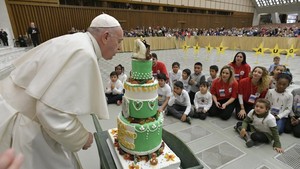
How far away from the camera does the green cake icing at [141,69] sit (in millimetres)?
1671

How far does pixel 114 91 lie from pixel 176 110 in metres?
1.77

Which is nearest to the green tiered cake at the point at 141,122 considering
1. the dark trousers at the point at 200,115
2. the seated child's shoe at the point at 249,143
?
the seated child's shoe at the point at 249,143

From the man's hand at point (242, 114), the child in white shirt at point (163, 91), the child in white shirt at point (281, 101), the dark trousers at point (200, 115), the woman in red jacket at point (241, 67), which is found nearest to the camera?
the child in white shirt at point (281, 101)

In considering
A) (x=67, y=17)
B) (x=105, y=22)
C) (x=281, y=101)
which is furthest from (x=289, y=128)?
(x=67, y=17)

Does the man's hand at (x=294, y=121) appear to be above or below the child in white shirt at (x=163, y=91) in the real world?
below

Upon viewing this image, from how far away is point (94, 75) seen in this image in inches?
51.0

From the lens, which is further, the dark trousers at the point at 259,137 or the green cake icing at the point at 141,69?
the dark trousers at the point at 259,137

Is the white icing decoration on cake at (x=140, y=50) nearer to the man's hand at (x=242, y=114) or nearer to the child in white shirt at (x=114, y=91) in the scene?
the man's hand at (x=242, y=114)

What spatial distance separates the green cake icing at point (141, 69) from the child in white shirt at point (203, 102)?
7.99 ft

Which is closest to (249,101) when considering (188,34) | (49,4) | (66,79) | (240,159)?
(240,159)

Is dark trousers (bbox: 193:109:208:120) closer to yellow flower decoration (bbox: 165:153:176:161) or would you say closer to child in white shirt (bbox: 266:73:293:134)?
child in white shirt (bbox: 266:73:293:134)

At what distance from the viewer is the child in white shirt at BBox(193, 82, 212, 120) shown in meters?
3.84

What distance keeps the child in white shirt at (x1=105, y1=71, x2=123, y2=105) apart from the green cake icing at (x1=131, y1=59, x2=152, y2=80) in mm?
3039

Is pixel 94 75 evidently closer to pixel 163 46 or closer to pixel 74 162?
pixel 74 162
